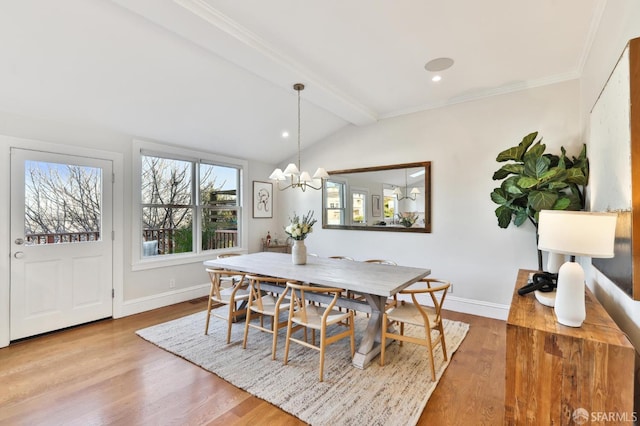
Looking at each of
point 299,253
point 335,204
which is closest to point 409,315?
point 299,253

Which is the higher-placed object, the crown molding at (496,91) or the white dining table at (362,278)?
the crown molding at (496,91)

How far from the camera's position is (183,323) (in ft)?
11.9

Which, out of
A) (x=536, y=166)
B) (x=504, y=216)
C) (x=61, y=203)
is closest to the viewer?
(x=536, y=166)

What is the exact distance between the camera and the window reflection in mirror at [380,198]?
170 inches

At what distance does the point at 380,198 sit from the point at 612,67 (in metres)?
2.98

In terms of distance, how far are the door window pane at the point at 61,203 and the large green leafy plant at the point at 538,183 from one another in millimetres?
4685

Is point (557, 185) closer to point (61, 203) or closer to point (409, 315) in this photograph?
point (409, 315)

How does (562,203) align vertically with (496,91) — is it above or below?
below

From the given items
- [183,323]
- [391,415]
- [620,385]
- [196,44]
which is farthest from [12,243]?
[620,385]

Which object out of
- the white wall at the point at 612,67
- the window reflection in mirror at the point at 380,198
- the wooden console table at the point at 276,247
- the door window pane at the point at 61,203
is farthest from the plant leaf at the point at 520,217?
the door window pane at the point at 61,203

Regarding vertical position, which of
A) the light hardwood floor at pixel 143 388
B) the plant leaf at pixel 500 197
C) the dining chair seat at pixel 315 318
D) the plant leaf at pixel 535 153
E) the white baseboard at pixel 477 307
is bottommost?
the light hardwood floor at pixel 143 388

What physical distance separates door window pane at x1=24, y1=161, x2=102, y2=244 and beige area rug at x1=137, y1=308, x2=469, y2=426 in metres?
1.44

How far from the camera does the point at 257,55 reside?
109 inches

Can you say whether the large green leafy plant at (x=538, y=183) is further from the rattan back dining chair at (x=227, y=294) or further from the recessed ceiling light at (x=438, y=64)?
the rattan back dining chair at (x=227, y=294)
